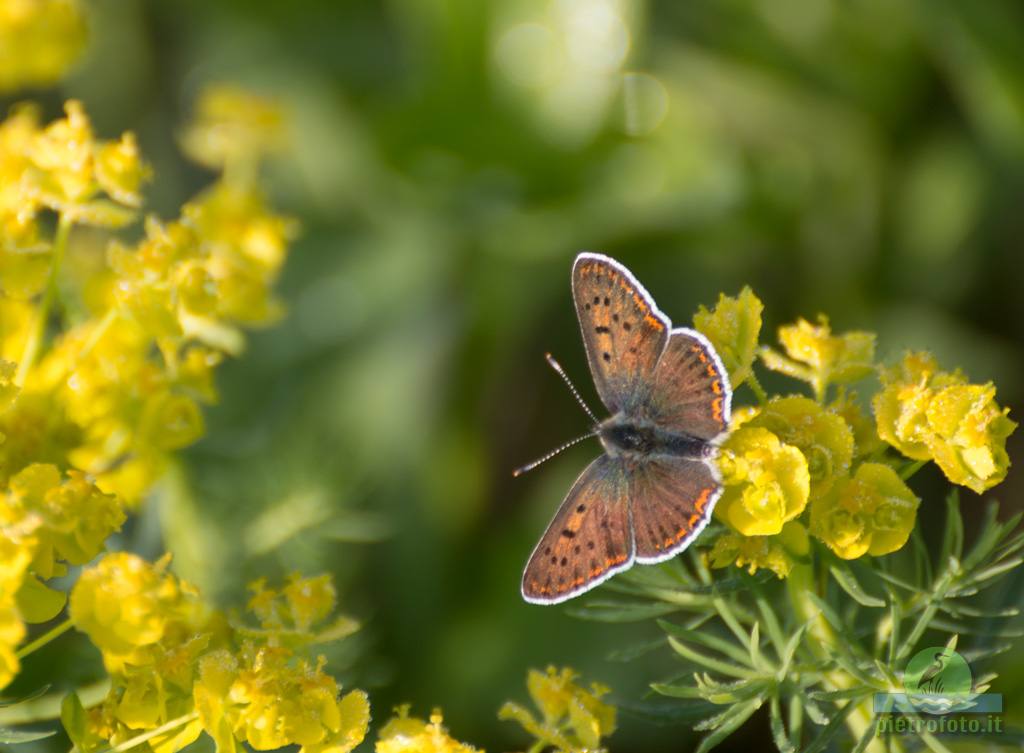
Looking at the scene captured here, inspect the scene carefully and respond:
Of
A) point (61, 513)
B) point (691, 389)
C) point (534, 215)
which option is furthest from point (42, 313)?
point (534, 215)

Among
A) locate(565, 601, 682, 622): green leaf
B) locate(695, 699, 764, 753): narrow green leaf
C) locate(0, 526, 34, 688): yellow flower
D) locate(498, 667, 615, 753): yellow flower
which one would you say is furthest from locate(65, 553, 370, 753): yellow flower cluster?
locate(695, 699, 764, 753): narrow green leaf

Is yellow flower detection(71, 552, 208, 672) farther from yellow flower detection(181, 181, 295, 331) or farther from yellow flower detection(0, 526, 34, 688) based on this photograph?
yellow flower detection(181, 181, 295, 331)

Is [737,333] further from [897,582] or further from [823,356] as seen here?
[897,582]

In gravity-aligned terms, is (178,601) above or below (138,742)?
above

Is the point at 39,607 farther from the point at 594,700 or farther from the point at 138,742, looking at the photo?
the point at 594,700

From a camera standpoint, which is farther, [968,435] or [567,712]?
[567,712]

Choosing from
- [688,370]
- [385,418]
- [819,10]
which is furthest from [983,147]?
[688,370]
